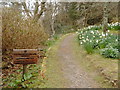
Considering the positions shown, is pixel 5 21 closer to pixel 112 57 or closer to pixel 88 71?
pixel 88 71

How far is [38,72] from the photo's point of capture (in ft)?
15.8

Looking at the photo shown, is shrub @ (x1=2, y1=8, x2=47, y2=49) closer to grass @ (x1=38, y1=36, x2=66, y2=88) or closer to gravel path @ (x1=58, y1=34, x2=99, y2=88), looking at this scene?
grass @ (x1=38, y1=36, x2=66, y2=88)

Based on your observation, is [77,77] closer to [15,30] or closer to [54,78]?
[54,78]

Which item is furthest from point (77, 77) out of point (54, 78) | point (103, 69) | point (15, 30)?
point (15, 30)

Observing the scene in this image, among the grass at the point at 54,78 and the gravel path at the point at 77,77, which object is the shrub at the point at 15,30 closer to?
the grass at the point at 54,78

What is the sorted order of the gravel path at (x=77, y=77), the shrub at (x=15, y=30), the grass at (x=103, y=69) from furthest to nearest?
the shrub at (x=15, y=30) → the grass at (x=103, y=69) → the gravel path at (x=77, y=77)

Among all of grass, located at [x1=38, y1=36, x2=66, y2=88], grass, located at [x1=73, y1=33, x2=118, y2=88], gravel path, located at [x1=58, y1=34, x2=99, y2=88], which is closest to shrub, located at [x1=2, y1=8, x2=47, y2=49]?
grass, located at [x1=38, y1=36, x2=66, y2=88]

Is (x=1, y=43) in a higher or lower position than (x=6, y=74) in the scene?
higher

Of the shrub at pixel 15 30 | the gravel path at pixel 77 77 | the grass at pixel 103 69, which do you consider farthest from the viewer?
the shrub at pixel 15 30

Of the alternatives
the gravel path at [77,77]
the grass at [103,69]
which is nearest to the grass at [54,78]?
the gravel path at [77,77]

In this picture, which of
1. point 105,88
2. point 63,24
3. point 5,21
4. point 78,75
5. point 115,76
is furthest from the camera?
point 63,24

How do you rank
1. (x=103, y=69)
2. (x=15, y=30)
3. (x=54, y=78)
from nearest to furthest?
1. (x=54, y=78)
2. (x=103, y=69)
3. (x=15, y=30)

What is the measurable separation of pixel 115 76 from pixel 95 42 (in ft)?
12.8

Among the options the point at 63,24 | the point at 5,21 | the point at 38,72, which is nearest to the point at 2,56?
the point at 5,21
